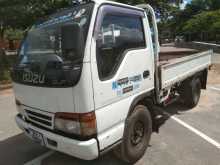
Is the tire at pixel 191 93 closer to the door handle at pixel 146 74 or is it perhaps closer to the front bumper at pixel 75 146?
the door handle at pixel 146 74

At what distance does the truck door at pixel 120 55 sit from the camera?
322cm

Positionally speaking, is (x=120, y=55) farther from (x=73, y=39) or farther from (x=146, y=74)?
(x=73, y=39)

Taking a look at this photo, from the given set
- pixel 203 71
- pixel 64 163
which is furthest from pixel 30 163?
pixel 203 71

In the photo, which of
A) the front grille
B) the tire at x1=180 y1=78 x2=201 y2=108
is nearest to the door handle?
the front grille

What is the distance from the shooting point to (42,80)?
3.29m

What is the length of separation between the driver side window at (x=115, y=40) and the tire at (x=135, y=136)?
853 millimetres

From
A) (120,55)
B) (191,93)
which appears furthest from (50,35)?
(191,93)

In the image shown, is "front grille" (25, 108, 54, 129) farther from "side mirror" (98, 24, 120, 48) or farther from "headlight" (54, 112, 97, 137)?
"side mirror" (98, 24, 120, 48)

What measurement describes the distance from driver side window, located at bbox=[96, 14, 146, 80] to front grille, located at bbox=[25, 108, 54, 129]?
0.88m

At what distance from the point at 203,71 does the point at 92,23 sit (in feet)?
16.9

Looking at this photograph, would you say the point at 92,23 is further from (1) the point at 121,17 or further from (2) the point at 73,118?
(2) the point at 73,118

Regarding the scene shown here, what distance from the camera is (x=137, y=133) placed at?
4074mm

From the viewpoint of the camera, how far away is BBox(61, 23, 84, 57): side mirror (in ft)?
9.10

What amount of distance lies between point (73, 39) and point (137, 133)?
6.36 ft
